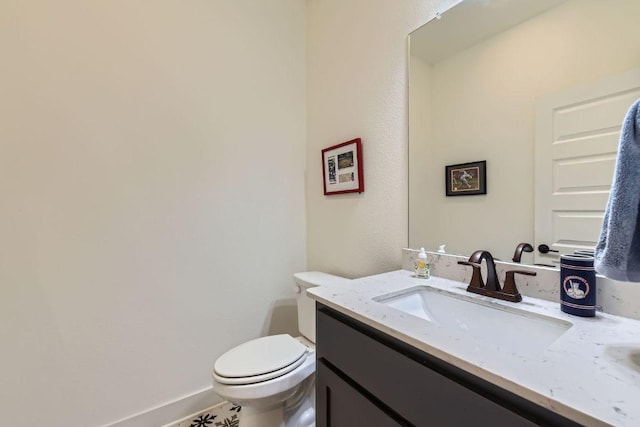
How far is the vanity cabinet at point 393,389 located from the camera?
18.0 inches

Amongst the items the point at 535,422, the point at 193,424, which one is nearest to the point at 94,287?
the point at 193,424

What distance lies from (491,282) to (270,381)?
0.87 metres

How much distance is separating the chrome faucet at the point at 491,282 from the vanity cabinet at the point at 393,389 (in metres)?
0.40

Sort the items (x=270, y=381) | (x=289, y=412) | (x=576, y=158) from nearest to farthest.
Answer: (x=576, y=158) → (x=270, y=381) → (x=289, y=412)

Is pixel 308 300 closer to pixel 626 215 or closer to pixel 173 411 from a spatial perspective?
pixel 173 411

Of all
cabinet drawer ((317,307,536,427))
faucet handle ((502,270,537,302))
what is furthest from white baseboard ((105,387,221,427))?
faucet handle ((502,270,537,302))

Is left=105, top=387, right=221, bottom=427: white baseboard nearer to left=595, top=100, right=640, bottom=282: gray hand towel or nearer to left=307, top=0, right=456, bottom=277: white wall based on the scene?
left=307, top=0, right=456, bottom=277: white wall

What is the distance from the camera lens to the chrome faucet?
0.80m

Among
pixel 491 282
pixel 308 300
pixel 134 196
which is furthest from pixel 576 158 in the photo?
pixel 134 196

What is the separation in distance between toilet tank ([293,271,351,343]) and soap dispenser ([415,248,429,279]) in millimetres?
424

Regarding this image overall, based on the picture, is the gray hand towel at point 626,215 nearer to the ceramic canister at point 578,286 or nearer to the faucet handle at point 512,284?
the ceramic canister at point 578,286

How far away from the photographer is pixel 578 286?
0.67 metres

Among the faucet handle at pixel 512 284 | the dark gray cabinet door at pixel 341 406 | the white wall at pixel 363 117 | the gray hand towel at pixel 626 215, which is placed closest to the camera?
the gray hand towel at pixel 626 215

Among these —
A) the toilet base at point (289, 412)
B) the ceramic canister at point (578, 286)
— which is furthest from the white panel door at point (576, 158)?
the toilet base at point (289, 412)
